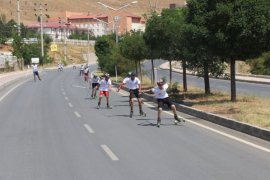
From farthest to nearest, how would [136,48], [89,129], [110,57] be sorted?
[110,57], [136,48], [89,129]

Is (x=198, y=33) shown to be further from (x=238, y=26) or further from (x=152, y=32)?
(x=152, y=32)

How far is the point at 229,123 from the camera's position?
16859 millimetres

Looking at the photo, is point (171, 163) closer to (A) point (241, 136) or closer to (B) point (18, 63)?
(A) point (241, 136)

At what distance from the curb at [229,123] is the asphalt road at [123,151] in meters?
0.33

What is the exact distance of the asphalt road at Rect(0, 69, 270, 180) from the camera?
974 centimetres

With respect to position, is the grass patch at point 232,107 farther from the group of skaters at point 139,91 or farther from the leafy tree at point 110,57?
the leafy tree at point 110,57

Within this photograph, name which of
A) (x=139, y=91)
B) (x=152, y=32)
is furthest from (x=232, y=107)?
(x=152, y=32)

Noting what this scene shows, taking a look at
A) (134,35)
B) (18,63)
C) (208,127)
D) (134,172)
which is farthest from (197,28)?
(18,63)

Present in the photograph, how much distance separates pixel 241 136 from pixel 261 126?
2.70 ft

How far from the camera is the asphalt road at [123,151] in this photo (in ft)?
32.0

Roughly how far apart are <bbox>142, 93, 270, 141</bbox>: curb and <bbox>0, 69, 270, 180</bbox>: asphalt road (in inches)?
12.9

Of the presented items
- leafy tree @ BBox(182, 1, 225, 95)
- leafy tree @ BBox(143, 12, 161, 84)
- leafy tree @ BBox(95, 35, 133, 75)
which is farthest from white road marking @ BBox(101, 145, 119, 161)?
leafy tree @ BBox(95, 35, 133, 75)

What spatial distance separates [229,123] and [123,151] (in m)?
5.48

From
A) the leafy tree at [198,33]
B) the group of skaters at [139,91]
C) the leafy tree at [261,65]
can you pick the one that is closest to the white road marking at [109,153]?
the group of skaters at [139,91]
